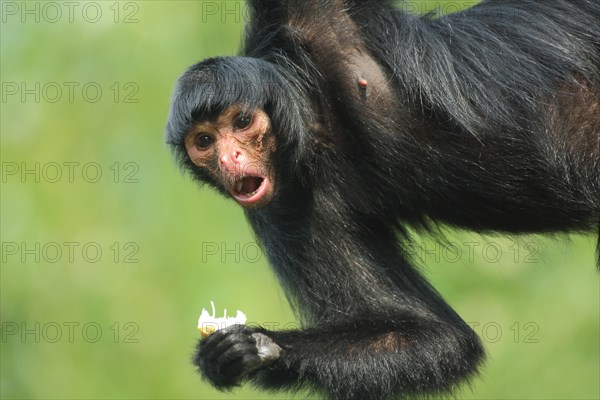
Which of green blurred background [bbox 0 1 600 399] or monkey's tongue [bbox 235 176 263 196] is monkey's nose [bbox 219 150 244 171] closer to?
monkey's tongue [bbox 235 176 263 196]

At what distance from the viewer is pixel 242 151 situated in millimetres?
10023

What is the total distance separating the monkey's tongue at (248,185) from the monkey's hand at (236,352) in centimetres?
117

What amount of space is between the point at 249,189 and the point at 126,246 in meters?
9.04

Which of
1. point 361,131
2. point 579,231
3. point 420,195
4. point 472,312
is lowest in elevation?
point 472,312

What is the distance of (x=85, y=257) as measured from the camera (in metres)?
19.4

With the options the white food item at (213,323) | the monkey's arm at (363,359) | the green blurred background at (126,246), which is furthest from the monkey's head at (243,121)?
the green blurred background at (126,246)

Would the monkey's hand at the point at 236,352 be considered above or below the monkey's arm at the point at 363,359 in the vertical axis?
above

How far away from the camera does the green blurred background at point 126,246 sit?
18594mm

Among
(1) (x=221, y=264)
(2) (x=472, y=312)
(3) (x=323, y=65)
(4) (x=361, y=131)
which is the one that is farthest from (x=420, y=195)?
(2) (x=472, y=312)

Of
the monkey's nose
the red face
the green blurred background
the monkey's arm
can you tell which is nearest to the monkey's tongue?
the red face

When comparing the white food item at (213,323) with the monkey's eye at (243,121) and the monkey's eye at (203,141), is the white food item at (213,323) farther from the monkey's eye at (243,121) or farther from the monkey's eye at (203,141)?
the monkey's eye at (243,121)

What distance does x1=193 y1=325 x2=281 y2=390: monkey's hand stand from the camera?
979 centimetres

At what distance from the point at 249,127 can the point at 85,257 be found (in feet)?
32.5

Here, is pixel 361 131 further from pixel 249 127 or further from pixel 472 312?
pixel 472 312
